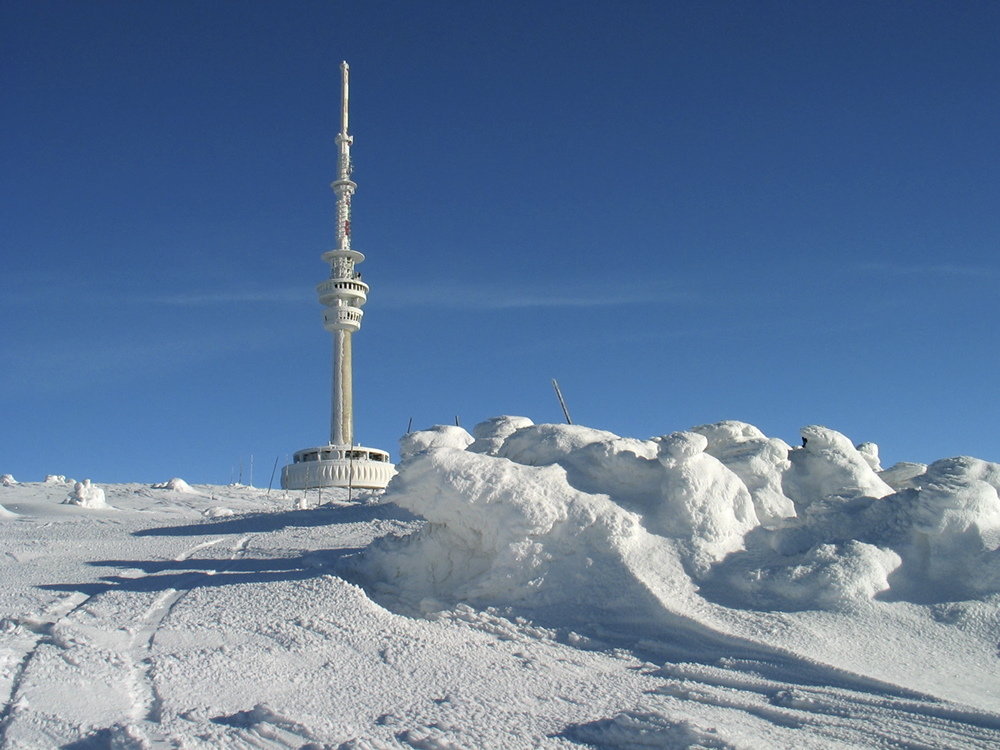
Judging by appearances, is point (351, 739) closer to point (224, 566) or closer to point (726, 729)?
point (726, 729)

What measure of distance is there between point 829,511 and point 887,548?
A: 39.1 inches

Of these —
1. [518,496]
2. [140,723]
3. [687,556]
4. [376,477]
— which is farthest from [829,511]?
[376,477]

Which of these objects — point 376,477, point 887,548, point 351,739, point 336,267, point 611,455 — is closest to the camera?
point 351,739

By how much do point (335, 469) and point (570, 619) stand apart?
36.5m

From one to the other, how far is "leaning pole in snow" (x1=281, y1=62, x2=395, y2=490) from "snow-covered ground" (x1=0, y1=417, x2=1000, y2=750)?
3170 centimetres

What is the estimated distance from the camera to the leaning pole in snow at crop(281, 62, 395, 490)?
42.3 metres

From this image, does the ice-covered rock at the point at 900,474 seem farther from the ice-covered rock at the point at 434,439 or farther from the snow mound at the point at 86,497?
the snow mound at the point at 86,497

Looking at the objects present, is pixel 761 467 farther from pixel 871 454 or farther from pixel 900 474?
pixel 871 454

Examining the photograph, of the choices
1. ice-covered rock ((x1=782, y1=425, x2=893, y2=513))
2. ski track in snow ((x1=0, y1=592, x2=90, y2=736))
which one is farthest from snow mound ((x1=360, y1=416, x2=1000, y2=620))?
ski track in snow ((x1=0, y1=592, x2=90, y2=736))

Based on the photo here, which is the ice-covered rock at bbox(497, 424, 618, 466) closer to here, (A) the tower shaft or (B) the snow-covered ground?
(B) the snow-covered ground

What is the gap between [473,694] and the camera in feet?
17.7

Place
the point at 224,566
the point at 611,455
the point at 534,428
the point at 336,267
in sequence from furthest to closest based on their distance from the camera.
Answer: the point at 336,267 → the point at 534,428 → the point at 224,566 → the point at 611,455

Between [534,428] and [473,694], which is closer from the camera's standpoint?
[473,694]

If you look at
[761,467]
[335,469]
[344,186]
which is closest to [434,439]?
[761,467]
